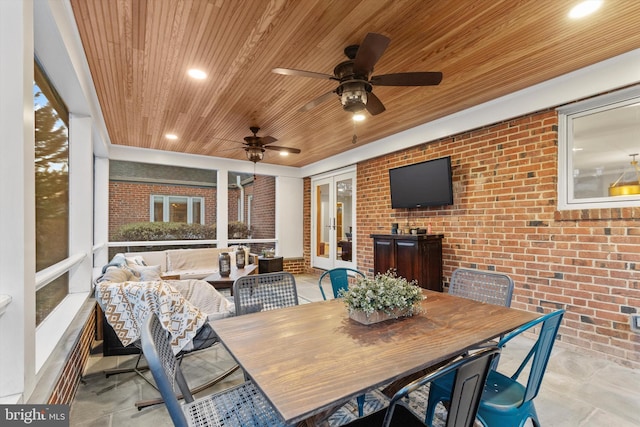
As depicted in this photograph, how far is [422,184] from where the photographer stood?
417cm

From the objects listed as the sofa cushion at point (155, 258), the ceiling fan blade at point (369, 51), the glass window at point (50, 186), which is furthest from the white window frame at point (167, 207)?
the ceiling fan blade at point (369, 51)

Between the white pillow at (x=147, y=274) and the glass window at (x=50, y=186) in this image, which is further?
the white pillow at (x=147, y=274)

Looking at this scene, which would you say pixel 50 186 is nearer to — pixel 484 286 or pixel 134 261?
pixel 134 261

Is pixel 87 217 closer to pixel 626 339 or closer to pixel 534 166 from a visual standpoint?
pixel 534 166

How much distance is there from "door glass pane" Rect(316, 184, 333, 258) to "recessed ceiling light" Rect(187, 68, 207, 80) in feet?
13.6

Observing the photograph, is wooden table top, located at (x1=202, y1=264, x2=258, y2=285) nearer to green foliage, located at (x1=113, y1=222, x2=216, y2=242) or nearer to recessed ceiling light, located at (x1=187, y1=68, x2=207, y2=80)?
green foliage, located at (x1=113, y1=222, x2=216, y2=242)

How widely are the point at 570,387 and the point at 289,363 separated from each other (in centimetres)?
241

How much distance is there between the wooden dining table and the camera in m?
0.94

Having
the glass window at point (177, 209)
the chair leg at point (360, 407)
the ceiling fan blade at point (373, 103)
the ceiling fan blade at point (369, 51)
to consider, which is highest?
the ceiling fan blade at point (369, 51)

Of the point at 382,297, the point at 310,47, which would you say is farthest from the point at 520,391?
the point at 310,47

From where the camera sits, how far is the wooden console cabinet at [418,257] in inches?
148

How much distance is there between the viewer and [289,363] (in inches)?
43.8

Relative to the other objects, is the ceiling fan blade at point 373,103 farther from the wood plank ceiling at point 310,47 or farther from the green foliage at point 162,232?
the green foliage at point 162,232

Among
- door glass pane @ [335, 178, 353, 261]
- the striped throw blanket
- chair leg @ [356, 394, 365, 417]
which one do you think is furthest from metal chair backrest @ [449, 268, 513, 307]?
door glass pane @ [335, 178, 353, 261]
